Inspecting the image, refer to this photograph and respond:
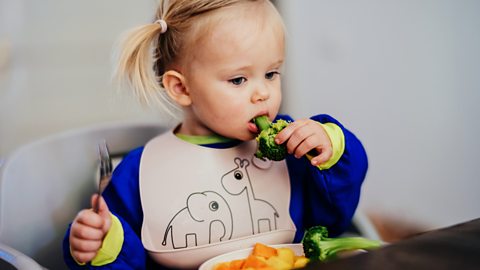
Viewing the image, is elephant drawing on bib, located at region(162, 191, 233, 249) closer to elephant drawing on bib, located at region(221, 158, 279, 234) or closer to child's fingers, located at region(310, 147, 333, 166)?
elephant drawing on bib, located at region(221, 158, 279, 234)

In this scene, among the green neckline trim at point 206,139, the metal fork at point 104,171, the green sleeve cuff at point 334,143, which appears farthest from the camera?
the green neckline trim at point 206,139

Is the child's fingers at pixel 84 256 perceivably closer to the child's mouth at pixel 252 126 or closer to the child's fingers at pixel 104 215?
the child's fingers at pixel 104 215

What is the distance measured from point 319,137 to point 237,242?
20 centimetres

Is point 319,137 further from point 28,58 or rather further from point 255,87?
point 28,58

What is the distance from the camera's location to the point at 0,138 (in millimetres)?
1278

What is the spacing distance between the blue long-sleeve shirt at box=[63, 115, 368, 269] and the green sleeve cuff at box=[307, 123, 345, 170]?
12mm

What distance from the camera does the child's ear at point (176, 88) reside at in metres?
0.85

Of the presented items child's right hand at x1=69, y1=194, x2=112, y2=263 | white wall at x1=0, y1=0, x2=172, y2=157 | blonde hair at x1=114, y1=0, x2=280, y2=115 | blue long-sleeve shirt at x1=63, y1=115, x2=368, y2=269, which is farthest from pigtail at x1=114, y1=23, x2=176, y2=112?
white wall at x1=0, y1=0, x2=172, y2=157

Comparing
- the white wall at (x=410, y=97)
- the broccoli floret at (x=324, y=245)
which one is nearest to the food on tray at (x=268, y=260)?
the broccoli floret at (x=324, y=245)

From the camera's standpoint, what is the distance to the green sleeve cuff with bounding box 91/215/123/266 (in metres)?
0.75

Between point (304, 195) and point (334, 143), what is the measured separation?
6.4 inches

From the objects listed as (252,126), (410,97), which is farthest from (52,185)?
(410,97)

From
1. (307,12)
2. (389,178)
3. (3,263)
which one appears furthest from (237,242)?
(307,12)

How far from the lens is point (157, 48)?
0.88 m
